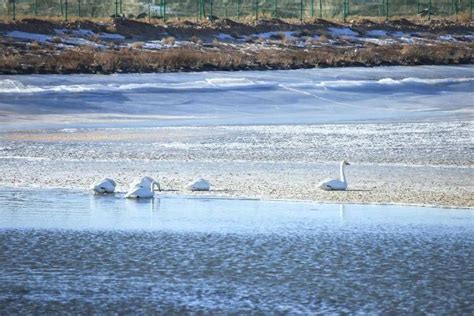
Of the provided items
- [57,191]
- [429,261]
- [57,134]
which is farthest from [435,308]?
[57,134]

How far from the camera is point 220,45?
50188mm

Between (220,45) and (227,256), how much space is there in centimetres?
3612

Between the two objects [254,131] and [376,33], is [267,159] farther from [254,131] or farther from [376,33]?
[376,33]

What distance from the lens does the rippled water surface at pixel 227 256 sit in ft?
40.3

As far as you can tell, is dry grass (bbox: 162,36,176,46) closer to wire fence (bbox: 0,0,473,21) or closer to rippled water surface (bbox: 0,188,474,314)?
wire fence (bbox: 0,0,473,21)

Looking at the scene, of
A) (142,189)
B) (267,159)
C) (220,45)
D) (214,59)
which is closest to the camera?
(142,189)

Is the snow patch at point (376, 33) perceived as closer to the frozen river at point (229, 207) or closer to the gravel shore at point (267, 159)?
the frozen river at point (229, 207)

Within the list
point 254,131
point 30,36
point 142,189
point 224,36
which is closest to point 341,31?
point 224,36

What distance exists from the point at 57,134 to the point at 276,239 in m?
12.4

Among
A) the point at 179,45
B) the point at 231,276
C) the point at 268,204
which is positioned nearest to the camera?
the point at 231,276

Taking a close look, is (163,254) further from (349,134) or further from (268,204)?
(349,134)

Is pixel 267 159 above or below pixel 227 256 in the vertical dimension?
above

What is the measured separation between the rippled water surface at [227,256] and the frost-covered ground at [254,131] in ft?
4.84

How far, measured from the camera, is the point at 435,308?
39.3 ft
